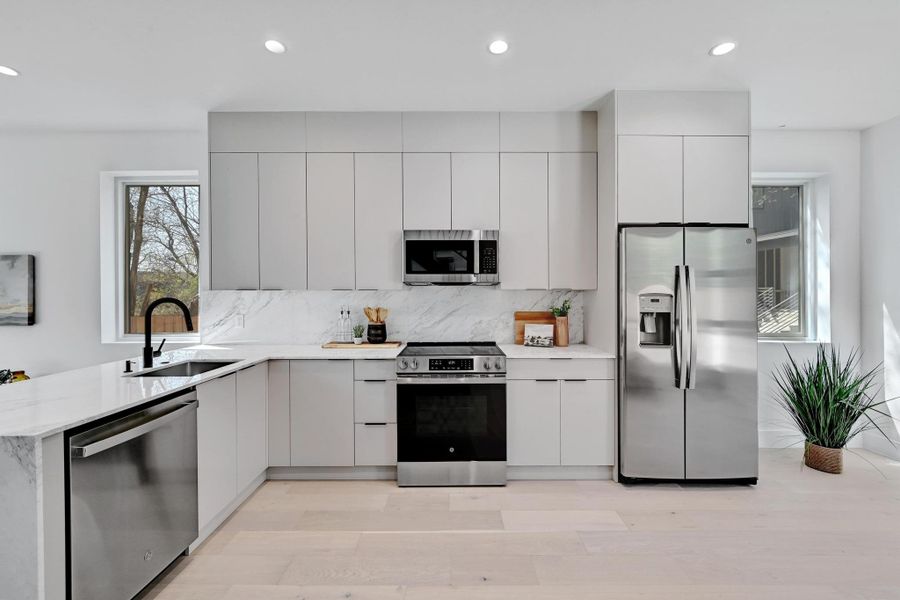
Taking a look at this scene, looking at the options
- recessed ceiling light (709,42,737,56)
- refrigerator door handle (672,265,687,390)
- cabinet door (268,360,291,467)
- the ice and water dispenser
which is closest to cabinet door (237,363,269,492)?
cabinet door (268,360,291,467)

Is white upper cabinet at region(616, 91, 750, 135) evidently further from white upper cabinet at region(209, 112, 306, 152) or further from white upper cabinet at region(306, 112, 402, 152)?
white upper cabinet at region(209, 112, 306, 152)

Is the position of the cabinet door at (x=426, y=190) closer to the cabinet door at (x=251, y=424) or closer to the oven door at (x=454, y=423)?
the oven door at (x=454, y=423)

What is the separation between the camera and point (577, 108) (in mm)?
3318

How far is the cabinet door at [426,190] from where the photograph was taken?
338 centimetres

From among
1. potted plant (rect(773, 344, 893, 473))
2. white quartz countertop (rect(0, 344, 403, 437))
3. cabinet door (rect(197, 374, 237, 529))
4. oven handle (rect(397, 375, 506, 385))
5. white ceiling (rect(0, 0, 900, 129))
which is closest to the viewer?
white quartz countertop (rect(0, 344, 403, 437))

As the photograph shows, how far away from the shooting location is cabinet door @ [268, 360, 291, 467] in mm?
3088

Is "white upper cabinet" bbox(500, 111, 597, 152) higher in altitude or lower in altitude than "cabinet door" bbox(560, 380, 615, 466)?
higher

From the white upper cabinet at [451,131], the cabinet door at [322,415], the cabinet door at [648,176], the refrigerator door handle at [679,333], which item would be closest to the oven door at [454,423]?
the cabinet door at [322,415]

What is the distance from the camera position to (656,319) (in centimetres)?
300

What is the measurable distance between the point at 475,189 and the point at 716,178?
5.38 ft

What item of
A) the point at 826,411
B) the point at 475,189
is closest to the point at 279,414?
the point at 475,189

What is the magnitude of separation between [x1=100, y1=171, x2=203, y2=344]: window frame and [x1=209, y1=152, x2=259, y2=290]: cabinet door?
63 cm

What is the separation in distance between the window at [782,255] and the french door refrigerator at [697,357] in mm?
1242

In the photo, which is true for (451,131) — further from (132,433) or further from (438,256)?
(132,433)
